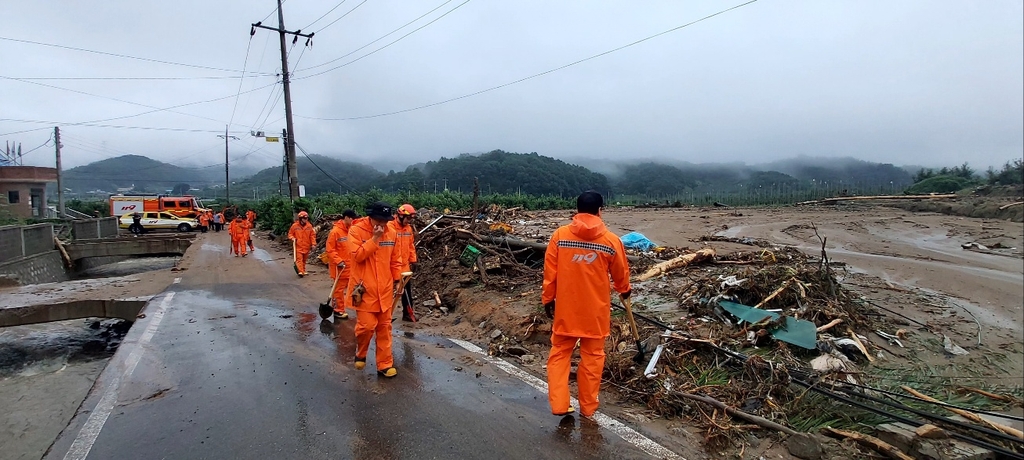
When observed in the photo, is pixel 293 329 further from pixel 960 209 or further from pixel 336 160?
pixel 336 160

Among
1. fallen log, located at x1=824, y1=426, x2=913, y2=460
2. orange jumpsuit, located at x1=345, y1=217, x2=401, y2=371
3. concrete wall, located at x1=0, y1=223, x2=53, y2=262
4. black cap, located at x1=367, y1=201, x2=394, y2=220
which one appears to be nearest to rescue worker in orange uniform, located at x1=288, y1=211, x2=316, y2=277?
orange jumpsuit, located at x1=345, y1=217, x2=401, y2=371

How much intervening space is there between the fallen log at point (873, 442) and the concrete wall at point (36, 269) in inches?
776

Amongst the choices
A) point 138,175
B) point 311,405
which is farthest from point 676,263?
point 138,175

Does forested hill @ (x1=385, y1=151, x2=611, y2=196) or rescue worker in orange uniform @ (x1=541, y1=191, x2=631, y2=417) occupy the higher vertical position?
forested hill @ (x1=385, y1=151, x2=611, y2=196)

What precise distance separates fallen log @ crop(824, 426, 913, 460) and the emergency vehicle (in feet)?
148

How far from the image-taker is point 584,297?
3.90 m

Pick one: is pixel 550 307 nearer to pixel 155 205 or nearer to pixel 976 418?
pixel 976 418

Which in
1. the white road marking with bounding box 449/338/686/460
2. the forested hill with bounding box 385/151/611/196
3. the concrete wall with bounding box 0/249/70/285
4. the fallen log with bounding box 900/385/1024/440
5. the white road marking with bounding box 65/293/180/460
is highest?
the forested hill with bounding box 385/151/611/196

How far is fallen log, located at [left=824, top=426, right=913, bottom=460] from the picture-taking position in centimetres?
334

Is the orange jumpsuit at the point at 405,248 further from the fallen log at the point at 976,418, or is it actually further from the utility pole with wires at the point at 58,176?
the utility pole with wires at the point at 58,176

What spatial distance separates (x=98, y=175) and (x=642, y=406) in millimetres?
152286

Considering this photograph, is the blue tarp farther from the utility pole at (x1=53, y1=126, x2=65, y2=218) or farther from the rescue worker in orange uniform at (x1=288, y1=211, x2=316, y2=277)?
the utility pole at (x1=53, y1=126, x2=65, y2=218)

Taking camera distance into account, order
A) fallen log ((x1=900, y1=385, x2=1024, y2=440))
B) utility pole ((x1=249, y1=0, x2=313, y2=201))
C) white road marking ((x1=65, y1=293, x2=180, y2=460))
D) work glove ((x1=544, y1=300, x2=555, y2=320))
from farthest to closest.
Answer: utility pole ((x1=249, y1=0, x2=313, y2=201)), work glove ((x1=544, y1=300, x2=555, y2=320)), white road marking ((x1=65, y1=293, x2=180, y2=460)), fallen log ((x1=900, y1=385, x2=1024, y2=440))

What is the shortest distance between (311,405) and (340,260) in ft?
15.9
